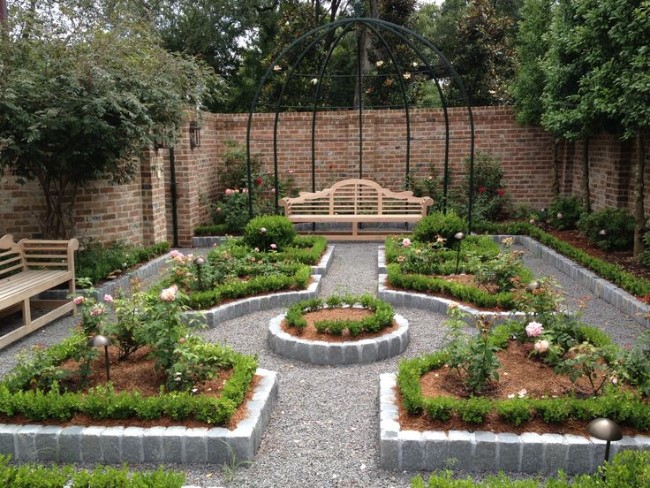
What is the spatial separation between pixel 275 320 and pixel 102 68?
3734 mm

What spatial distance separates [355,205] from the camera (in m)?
11.2

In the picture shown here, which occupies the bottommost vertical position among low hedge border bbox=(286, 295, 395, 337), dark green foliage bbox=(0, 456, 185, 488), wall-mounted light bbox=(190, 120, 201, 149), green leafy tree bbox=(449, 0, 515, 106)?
dark green foliage bbox=(0, 456, 185, 488)

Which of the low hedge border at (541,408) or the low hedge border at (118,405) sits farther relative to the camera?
the low hedge border at (118,405)

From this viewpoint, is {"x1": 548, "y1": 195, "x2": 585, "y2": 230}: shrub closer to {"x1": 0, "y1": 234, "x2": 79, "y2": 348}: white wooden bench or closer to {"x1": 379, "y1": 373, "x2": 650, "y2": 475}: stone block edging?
{"x1": 379, "y1": 373, "x2": 650, "y2": 475}: stone block edging

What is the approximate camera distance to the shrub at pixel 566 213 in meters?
10.8

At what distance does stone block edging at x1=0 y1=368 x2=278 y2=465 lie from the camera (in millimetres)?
3729

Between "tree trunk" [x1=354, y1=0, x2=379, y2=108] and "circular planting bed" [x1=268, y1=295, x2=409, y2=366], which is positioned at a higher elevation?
"tree trunk" [x1=354, y1=0, x2=379, y2=108]

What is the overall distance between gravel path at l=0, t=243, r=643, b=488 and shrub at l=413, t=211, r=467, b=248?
198 centimetres

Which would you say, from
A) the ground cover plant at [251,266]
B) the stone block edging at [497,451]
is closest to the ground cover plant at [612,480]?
the stone block edging at [497,451]

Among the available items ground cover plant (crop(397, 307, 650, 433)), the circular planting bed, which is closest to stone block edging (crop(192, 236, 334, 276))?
the circular planting bed

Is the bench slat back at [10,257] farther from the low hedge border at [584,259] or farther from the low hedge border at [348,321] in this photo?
the low hedge border at [584,259]

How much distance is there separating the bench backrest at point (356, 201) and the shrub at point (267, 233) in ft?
6.69

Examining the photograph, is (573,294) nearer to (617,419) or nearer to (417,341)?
(417,341)

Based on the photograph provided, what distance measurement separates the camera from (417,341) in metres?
5.86
